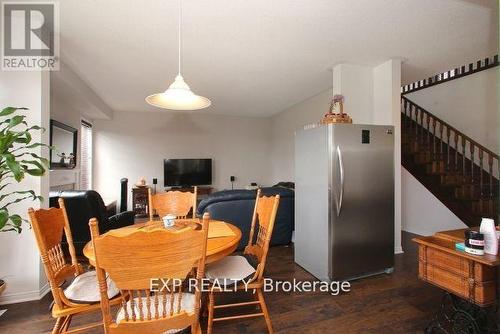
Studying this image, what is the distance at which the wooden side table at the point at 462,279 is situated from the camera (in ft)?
4.55

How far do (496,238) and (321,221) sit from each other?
4.26ft

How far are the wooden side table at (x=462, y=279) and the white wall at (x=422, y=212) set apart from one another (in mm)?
2558

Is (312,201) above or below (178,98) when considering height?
below

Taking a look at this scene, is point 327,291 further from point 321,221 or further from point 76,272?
point 76,272

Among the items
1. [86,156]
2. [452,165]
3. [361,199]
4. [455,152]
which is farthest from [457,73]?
[86,156]

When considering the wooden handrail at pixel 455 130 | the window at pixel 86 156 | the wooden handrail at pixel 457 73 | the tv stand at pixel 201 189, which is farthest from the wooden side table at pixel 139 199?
the wooden handrail at pixel 457 73

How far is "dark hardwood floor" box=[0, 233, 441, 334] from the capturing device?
1837 mm

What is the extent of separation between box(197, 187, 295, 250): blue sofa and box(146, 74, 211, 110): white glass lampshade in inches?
60.6

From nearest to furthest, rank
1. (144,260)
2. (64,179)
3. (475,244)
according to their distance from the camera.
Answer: (144,260)
(475,244)
(64,179)

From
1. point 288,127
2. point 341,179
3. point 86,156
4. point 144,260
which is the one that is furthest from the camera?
point 288,127

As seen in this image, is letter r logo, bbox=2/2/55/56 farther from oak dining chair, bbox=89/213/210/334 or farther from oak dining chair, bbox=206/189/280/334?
oak dining chair, bbox=206/189/280/334

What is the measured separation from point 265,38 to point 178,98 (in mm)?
1389

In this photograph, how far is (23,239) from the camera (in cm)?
222

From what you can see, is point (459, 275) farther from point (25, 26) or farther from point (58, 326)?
point (25, 26)
